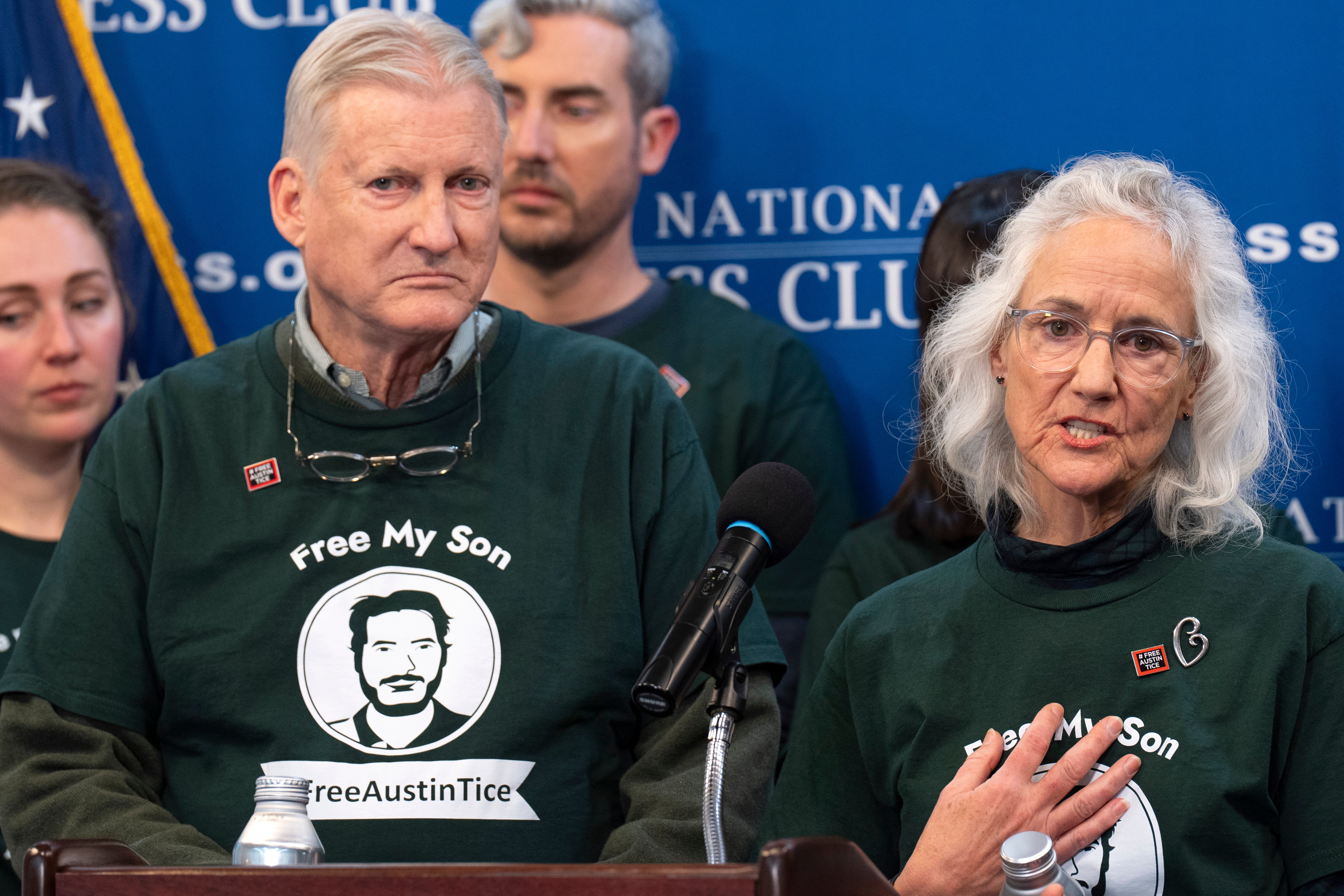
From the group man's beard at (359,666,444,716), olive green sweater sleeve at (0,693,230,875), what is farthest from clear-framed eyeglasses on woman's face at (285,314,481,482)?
olive green sweater sleeve at (0,693,230,875)

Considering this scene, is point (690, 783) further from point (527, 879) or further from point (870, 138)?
point (870, 138)

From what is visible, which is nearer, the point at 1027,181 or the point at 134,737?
the point at 134,737

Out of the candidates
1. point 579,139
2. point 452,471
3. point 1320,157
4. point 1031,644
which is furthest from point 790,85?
point 1031,644

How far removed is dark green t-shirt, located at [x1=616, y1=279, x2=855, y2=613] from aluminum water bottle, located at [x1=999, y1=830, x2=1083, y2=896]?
1.50 meters

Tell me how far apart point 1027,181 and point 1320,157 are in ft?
2.80

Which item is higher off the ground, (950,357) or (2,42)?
(2,42)

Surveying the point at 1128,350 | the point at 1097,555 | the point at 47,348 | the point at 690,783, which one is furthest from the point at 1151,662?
the point at 47,348

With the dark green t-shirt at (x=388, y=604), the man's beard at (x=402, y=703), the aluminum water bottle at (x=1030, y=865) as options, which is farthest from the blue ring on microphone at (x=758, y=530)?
the man's beard at (x=402, y=703)

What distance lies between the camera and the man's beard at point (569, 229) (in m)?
3.12

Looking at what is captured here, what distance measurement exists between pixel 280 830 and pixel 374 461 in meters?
0.85

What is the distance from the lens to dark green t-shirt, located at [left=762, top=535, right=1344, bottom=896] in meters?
1.71

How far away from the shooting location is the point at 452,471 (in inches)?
85.7

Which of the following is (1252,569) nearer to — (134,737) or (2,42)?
(134,737)

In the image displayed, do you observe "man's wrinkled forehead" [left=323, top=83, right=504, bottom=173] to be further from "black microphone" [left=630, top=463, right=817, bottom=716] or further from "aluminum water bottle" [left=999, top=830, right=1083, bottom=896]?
"aluminum water bottle" [left=999, top=830, right=1083, bottom=896]
